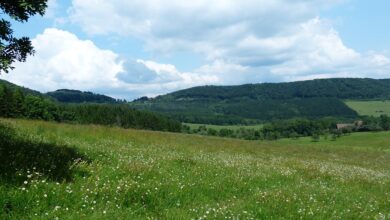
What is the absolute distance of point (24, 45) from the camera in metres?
11.4

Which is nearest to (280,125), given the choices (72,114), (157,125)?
(157,125)

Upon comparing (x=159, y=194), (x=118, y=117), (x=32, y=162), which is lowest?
(x=118, y=117)

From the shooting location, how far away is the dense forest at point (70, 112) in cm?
9581

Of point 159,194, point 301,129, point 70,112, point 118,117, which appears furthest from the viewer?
point 301,129

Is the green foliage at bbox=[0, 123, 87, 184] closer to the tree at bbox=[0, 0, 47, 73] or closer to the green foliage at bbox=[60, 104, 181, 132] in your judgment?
the tree at bbox=[0, 0, 47, 73]

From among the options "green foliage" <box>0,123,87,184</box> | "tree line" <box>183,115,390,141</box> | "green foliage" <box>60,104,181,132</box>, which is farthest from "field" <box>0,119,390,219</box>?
"tree line" <box>183,115,390,141</box>

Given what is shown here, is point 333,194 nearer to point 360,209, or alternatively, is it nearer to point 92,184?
point 360,209

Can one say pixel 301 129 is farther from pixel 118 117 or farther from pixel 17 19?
pixel 17 19

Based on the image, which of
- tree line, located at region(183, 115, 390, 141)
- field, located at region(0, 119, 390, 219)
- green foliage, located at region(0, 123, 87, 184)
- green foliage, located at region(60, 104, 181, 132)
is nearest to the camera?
field, located at region(0, 119, 390, 219)

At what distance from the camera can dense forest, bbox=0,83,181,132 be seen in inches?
3772

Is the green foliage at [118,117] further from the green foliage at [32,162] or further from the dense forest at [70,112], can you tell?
the green foliage at [32,162]

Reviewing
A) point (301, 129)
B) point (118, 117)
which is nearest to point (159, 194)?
point (118, 117)

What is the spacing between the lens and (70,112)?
130 m

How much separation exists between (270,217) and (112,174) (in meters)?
4.79
